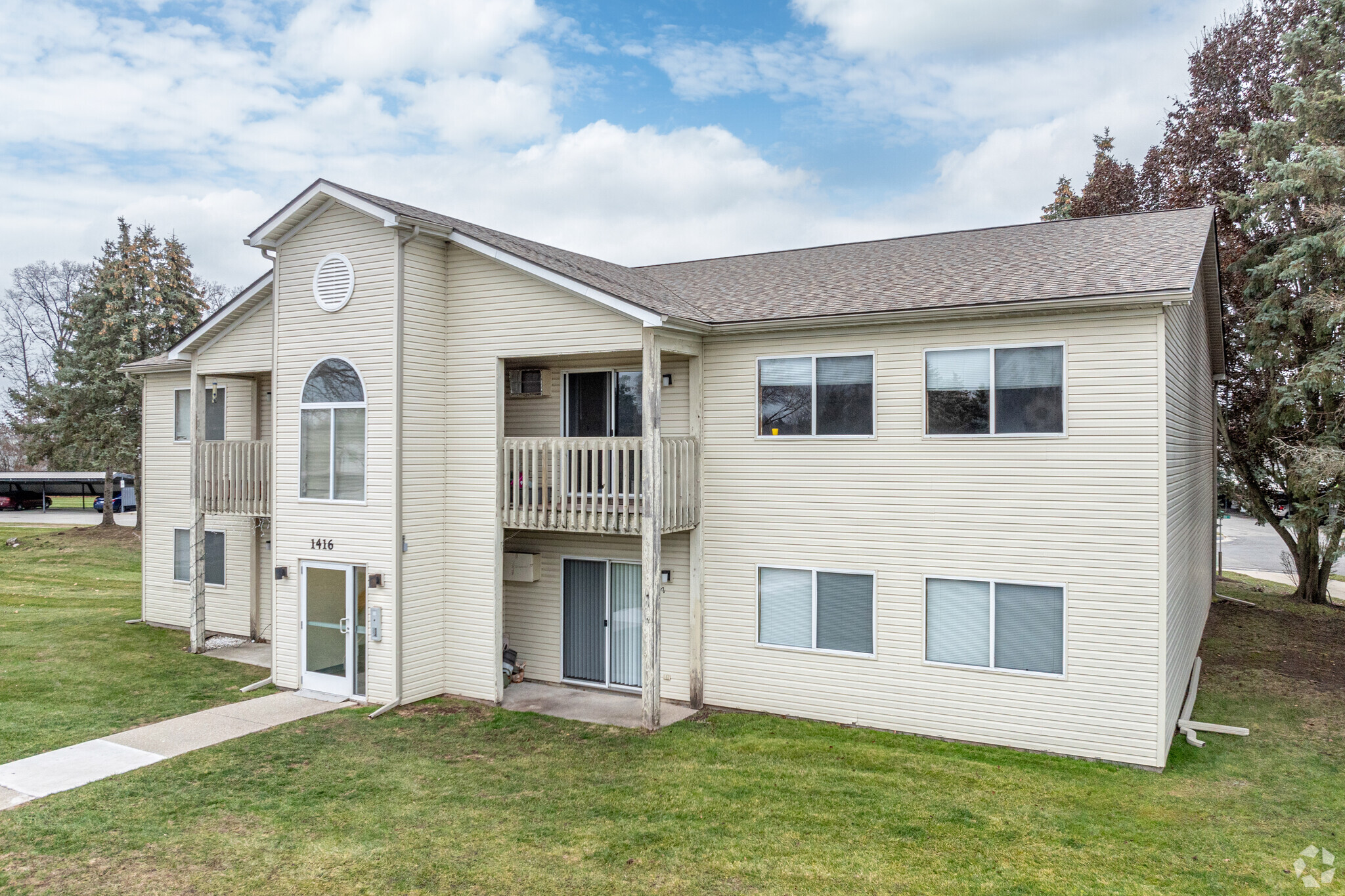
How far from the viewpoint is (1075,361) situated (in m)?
9.44

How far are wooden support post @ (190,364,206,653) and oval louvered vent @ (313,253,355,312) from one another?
4586mm

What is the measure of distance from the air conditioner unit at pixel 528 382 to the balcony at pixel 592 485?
49.2 inches

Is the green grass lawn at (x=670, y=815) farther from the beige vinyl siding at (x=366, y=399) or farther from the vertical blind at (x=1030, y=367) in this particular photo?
the vertical blind at (x=1030, y=367)

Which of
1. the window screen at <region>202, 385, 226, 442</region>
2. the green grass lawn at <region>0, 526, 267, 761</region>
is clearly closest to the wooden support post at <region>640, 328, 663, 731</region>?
the green grass lawn at <region>0, 526, 267, 761</region>

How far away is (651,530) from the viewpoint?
33.9ft

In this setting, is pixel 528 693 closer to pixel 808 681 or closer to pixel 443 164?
pixel 808 681

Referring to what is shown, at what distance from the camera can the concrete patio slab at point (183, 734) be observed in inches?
368

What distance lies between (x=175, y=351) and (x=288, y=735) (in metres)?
8.64

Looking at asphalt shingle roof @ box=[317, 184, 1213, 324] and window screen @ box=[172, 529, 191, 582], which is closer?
asphalt shingle roof @ box=[317, 184, 1213, 324]

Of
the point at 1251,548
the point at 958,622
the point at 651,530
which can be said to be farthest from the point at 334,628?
the point at 1251,548

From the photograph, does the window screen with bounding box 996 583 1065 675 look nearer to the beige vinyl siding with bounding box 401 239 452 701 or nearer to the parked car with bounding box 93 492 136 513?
the beige vinyl siding with bounding box 401 239 452 701

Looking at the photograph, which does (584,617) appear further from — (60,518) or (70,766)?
(60,518)

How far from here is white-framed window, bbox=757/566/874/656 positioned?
34.8ft

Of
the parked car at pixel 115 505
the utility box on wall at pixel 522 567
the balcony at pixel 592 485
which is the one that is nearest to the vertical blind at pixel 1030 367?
the balcony at pixel 592 485
